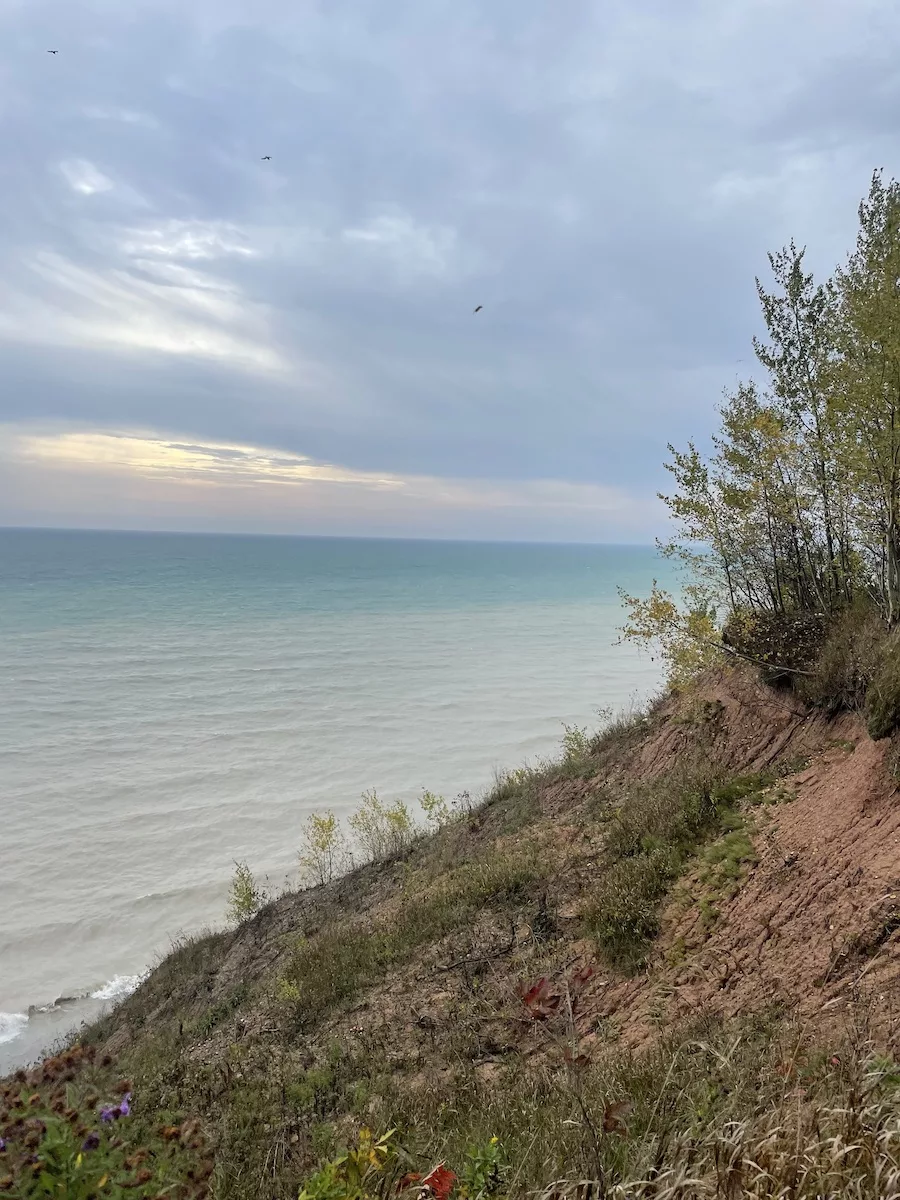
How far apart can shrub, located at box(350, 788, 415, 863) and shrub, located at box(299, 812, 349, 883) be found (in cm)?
74

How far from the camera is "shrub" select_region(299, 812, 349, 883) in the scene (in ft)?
64.0

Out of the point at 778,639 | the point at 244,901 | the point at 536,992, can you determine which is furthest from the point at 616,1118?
the point at 244,901

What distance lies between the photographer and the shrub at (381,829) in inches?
720

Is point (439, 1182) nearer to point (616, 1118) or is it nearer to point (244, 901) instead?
point (616, 1118)

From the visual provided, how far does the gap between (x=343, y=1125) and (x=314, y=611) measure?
7667 cm

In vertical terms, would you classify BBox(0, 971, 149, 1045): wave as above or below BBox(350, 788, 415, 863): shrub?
below

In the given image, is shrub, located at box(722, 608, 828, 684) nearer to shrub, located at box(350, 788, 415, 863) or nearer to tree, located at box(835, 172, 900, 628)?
tree, located at box(835, 172, 900, 628)

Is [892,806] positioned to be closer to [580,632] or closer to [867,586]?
[867,586]

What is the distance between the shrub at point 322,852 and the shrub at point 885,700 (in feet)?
48.7

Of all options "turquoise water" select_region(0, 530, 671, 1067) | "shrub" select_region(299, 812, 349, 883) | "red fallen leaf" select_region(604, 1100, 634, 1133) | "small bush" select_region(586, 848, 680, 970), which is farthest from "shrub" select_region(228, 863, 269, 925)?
"red fallen leaf" select_region(604, 1100, 634, 1133)

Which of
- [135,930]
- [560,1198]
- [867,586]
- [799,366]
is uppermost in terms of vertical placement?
[799,366]

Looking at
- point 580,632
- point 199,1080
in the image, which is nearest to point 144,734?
point 199,1080

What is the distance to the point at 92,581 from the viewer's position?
112 m

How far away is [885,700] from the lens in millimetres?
7582
